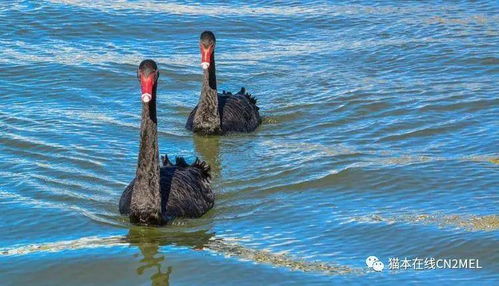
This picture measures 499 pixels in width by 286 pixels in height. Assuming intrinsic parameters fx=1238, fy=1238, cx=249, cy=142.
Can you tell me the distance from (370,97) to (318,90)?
0.87 metres

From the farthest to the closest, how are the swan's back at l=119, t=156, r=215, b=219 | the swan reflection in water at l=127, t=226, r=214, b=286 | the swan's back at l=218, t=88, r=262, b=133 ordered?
the swan's back at l=218, t=88, r=262, b=133
the swan's back at l=119, t=156, r=215, b=219
the swan reflection in water at l=127, t=226, r=214, b=286

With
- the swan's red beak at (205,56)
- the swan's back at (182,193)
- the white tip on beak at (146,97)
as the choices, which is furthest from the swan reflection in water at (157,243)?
the swan's red beak at (205,56)

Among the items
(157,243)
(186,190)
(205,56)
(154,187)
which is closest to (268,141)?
(205,56)

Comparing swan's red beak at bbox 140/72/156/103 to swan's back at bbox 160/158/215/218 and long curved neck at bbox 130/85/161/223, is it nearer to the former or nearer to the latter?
long curved neck at bbox 130/85/161/223

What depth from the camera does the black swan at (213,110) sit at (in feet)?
46.5

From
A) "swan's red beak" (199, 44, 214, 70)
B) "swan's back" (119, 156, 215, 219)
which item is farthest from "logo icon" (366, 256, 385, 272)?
"swan's red beak" (199, 44, 214, 70)

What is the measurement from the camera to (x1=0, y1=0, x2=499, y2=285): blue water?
9.72 meters

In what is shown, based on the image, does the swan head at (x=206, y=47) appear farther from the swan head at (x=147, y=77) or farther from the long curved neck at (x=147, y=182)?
the swan head at (x=147, y=77)

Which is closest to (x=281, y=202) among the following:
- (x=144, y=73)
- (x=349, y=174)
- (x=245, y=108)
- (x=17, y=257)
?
(x=349, y=174)

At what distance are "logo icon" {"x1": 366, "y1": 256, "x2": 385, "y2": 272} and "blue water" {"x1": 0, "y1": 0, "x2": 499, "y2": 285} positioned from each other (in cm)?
6

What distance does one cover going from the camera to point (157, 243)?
33.3 feet

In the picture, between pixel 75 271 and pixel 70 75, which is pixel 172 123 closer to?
pixel 70 75

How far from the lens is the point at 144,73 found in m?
10.2

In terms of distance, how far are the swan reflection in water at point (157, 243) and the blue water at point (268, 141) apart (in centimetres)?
2
